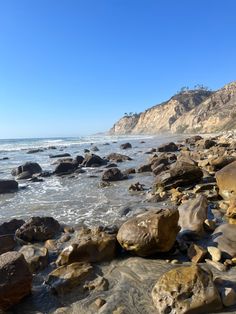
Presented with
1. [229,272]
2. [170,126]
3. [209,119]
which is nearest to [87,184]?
[229,272]

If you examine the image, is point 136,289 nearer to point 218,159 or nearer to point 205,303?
point 205,303

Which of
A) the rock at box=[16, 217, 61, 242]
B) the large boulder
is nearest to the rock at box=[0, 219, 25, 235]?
the rock at box=[16, 217, 61, 242]

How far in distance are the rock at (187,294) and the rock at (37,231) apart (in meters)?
3.35

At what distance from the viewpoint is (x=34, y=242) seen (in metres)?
6.53

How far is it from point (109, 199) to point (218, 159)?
4526mm

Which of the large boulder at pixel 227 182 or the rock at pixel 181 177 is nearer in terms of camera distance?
the large boulder at pixel 227 182

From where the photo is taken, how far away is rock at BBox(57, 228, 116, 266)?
5.12 m

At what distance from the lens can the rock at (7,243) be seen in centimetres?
610

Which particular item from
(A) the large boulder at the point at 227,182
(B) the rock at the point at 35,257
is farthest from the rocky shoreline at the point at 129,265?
(A) the large boulder at the point at 227,182

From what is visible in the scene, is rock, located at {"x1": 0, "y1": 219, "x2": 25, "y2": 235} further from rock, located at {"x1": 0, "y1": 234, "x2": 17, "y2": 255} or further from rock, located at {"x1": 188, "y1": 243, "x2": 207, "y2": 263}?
rock, located at {"x1": 188, "y1": 243, "x2": 207, "y2": 263}

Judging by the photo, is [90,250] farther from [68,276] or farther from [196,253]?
[196,253]

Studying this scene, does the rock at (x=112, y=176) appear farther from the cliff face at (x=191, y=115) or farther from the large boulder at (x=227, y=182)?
the cliff face at (x=191, y=115)

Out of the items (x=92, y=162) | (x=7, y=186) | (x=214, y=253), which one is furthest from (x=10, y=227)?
(x=92, y=162)

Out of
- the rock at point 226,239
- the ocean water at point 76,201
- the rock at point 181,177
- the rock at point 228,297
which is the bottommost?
the ocean water at point 76,201
